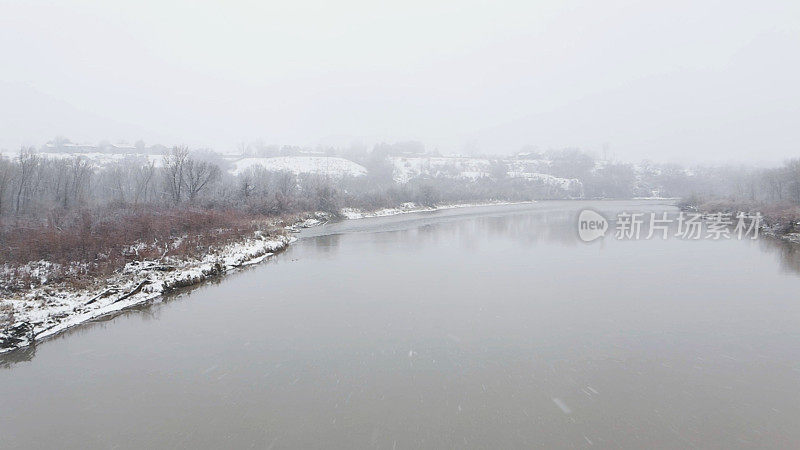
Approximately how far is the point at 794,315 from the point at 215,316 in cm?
1697

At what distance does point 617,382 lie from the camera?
753 cm

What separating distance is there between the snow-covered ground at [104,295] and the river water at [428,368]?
661 millimetres

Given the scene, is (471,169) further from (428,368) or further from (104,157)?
(428,368)

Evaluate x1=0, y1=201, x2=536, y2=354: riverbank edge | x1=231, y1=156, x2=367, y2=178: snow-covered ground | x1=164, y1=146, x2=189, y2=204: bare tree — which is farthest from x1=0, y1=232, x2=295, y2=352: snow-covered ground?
x1=231, y1=156, x2=367, y2=178: snow-covered ground

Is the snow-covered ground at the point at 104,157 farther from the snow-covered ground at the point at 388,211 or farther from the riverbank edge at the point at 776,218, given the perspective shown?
the riverbank edge at the point at 776,218

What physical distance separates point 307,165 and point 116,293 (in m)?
106

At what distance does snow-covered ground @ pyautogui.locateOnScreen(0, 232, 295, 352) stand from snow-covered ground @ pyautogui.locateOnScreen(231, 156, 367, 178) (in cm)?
8711

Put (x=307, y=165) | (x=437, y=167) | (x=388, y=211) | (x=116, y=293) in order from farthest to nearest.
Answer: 1. (x=437, y=167)
2. (x=307, y=165)
3. (x=388, y=211)
4. (x=116, y=293)

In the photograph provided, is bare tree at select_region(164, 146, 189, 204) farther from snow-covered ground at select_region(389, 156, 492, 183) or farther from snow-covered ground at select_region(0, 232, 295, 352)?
Result: snow-covered ground at select_region(389, 156, 492, 183)

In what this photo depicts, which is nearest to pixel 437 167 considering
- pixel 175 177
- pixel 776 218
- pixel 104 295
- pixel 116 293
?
pixel 175 177

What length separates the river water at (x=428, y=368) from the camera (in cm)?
608

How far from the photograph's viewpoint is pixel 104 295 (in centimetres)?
1286

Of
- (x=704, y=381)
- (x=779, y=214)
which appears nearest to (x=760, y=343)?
(x=704, y=381)

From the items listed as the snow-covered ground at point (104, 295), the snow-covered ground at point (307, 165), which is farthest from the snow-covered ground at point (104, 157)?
the snow-covered ground at point (104, 295)
